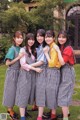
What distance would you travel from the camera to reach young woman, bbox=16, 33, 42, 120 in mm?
5570

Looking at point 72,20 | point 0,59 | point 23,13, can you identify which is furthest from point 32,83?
point 72,20

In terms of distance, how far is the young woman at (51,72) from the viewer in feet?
18.0

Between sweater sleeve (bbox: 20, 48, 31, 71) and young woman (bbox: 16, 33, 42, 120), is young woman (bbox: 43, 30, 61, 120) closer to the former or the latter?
young woman (bbox: 16, 33, 42, 120)

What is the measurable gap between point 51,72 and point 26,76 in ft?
1.39

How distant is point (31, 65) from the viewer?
5551mm

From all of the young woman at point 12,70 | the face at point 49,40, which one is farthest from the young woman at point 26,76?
the face at point 49,40

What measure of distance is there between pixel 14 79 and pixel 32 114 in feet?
3.04

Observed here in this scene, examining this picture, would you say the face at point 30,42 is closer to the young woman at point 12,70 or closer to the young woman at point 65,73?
the young woman at point 12,70

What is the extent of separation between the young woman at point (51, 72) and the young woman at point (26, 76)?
0.68 ft

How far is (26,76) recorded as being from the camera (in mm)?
5590

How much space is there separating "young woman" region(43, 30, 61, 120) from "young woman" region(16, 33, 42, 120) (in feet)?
0.68

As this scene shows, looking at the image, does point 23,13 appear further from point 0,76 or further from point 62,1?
point 0,76

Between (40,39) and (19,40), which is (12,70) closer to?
(19,40)

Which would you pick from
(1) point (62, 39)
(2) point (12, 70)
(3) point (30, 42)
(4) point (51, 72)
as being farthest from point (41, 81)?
(1) point (62, 39)
